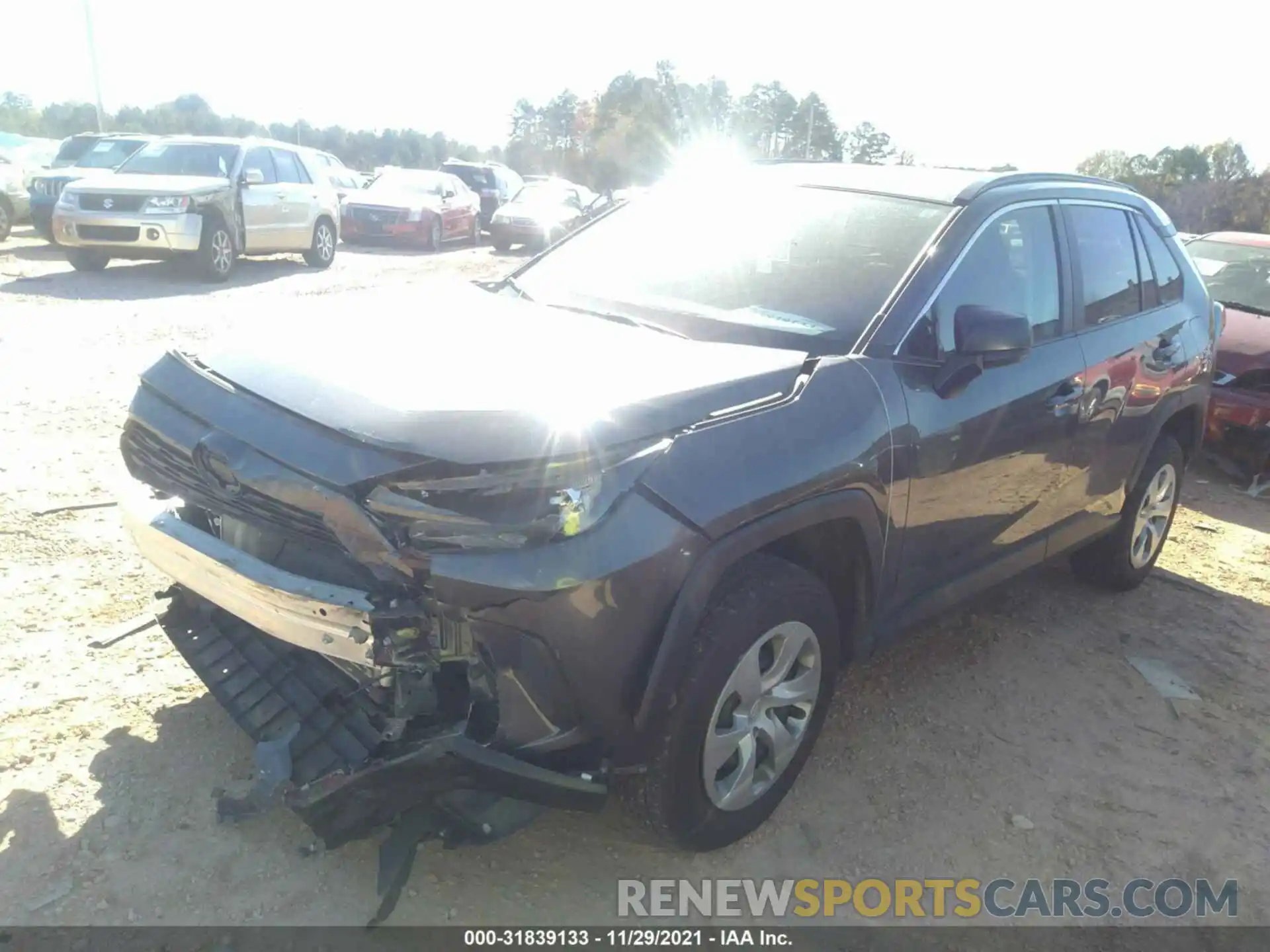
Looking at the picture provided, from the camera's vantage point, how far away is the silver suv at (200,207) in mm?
11734

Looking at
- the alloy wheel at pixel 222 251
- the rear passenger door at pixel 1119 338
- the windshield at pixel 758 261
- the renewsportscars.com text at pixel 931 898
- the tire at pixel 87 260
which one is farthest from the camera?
the tire at pixel 87 260

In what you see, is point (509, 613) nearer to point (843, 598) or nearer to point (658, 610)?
point (658, 610)

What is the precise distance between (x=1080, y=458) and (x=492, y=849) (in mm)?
2713

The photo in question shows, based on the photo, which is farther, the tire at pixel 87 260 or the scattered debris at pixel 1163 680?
the tire at pixel 87 260

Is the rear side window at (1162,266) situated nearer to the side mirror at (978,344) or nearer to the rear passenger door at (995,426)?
the rear passenger door at (995,426)

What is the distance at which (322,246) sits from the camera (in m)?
14.8

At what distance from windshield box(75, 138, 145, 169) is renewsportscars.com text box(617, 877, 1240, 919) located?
15.3m

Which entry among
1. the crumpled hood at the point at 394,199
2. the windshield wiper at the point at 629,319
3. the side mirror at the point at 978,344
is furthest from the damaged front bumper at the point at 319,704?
the crumpled hood at the point at 394,199

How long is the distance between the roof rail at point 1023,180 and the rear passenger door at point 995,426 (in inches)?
4.3

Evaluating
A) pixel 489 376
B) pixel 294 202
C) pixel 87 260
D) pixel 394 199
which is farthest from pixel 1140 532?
pixel 394 199

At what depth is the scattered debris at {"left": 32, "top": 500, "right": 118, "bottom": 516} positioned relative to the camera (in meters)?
4.75

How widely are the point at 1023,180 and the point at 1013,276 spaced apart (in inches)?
18.7

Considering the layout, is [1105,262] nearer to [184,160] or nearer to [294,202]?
[184,160]

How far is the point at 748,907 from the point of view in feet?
9.18
